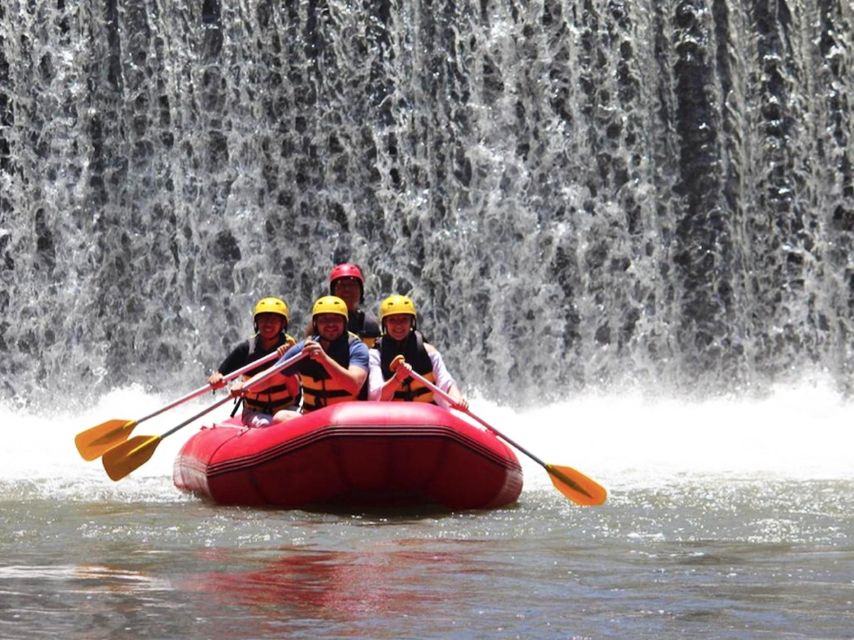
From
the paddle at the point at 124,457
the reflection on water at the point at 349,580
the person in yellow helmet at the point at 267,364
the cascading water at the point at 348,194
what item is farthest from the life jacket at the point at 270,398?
the cascading water at the point at 348,194

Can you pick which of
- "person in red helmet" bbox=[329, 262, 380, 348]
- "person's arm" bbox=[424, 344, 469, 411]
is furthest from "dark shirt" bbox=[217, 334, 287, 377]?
A: "person's arm" bbox=[424, 344, 469, 411]

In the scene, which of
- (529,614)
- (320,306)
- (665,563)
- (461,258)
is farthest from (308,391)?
(461,258)

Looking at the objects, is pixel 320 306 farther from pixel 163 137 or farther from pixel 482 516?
pixel 163 137

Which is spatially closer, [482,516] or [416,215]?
[482,516]

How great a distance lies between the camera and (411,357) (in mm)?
8805

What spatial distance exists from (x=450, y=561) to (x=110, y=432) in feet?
11.9

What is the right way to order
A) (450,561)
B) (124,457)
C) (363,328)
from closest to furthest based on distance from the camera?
(450,561) < (124,457) < (363,328)

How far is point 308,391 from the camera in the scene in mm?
8727

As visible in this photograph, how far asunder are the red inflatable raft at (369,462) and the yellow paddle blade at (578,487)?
0.22 metres

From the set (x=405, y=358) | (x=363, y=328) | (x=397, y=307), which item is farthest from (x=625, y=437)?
(x=397, y=307)

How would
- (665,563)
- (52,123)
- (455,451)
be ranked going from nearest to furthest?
1. (665,563)
2. (455,451)
3. (52,123)

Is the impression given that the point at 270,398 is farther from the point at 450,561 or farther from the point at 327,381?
the point at 450,561

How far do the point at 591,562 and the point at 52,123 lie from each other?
35.4 ft

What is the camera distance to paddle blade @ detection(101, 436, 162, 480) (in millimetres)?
8875
